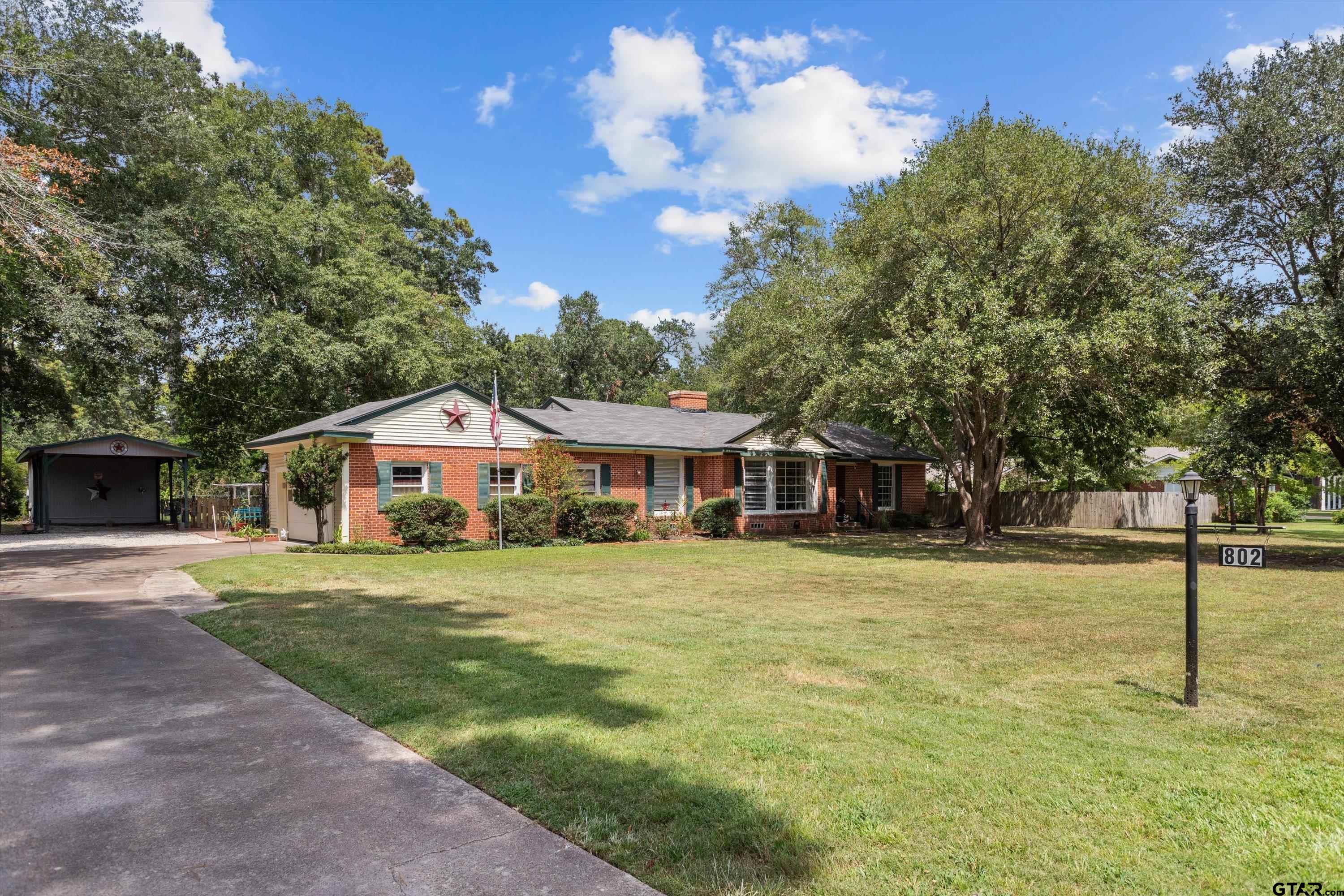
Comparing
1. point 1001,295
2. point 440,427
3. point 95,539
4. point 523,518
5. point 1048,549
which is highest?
point 1001,295

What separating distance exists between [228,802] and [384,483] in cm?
1590

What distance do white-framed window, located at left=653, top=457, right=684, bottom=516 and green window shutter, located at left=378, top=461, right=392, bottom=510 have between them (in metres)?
7.81

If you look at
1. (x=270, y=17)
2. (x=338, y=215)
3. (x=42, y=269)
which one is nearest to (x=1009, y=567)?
(x=270, y=17)

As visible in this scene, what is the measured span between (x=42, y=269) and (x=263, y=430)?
14.8 metres

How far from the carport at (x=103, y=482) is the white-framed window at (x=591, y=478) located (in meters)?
15.3

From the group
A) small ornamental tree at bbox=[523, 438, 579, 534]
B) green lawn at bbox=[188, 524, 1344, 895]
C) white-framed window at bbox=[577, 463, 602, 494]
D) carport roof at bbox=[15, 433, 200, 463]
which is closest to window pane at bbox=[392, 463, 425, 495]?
small ornamental tree at bbox=[523, 438, 579, 534]

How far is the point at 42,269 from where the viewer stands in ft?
59.1

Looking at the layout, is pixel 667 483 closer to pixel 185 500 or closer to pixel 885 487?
pixel 885 487

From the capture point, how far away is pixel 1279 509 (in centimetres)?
3416

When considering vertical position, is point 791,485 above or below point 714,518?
above

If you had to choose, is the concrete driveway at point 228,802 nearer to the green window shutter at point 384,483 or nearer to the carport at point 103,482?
the green window shutter at point 384,483

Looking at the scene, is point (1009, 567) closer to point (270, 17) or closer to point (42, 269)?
point (270, 17)

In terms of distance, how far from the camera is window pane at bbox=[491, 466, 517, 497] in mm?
20875

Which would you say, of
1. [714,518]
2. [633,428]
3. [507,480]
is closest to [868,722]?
[507,480]
